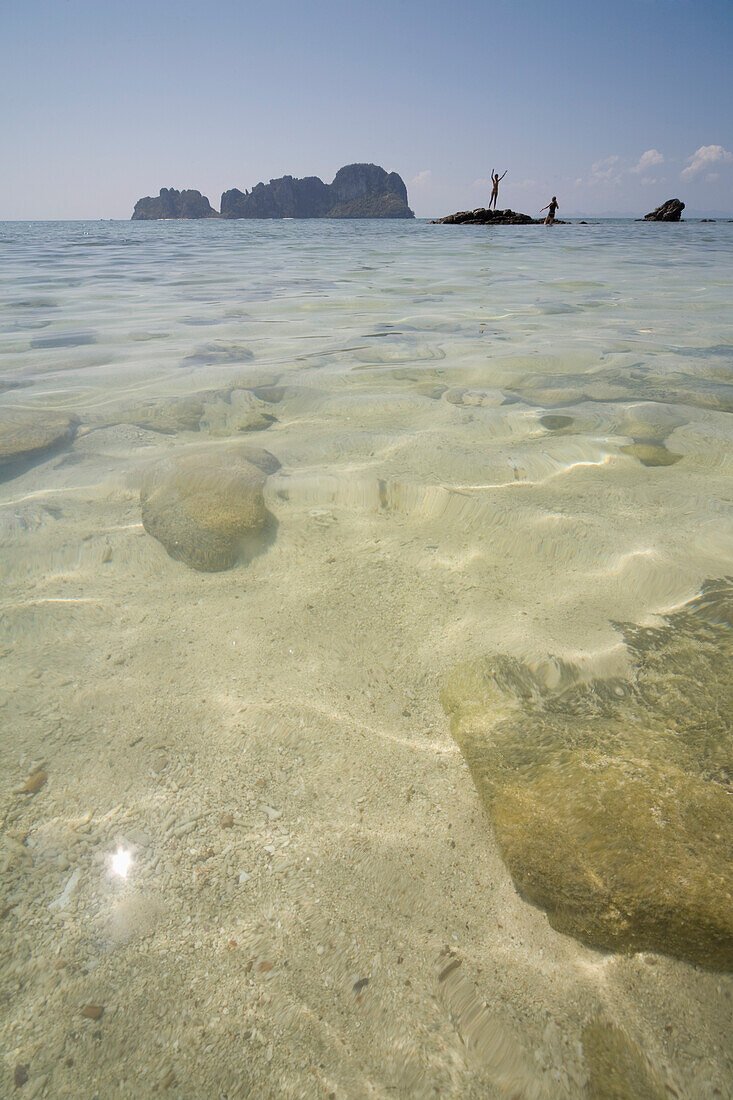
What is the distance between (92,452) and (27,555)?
1.10 meters

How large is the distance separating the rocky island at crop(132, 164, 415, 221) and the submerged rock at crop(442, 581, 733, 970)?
122 metres

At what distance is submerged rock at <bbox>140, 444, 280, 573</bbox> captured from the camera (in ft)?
6.85

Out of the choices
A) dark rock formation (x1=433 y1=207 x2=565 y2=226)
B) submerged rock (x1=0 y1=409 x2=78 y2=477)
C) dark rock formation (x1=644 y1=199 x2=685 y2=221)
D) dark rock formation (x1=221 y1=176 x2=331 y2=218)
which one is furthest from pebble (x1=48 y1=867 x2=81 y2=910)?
dark rock formation (x1=221 y1=176 x2=331 y2=218)

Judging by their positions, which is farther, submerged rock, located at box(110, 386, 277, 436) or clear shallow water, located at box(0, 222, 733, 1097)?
submerged rock, located at box(110, 386, 277, 436)

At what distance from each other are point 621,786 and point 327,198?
139m

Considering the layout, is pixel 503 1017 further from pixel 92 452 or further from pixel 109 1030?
pixel 92 452

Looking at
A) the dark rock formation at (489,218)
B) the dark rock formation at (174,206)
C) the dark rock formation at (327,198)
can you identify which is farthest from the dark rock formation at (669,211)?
the dark rock formation at (174,206)

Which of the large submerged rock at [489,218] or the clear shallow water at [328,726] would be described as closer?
the clear shallow water at [328,726]

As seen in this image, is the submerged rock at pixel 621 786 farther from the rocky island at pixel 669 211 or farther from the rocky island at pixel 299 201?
the rocky island at pixel 299 201

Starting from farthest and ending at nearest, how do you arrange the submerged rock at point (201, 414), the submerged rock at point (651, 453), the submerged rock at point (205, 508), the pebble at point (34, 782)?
1. the submerged rock at point (201, 414)
2. the submerged rock at point (651, 453)
3. the submerged rock at point (205, 508)
4. the pebble at point (34, 782)

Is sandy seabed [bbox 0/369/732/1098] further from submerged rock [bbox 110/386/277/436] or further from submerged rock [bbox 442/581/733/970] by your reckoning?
submerged rock [bbox 110/386/277/436]

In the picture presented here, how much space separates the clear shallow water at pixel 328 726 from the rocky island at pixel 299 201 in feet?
396

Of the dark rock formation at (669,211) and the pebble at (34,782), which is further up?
the dark rock formation at (669,211)

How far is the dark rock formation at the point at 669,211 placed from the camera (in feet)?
134
